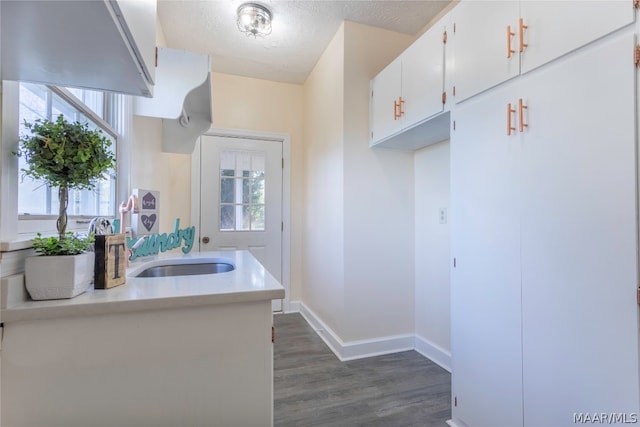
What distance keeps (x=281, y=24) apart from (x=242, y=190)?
1.72 m

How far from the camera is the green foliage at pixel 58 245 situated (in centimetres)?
79

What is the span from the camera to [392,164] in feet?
8.34

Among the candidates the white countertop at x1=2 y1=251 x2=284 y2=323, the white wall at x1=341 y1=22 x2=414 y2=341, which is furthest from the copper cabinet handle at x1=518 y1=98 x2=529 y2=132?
the white wall at x1=341 y1=22 x2=414 y2=341

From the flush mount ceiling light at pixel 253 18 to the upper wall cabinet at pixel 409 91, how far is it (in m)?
0.97

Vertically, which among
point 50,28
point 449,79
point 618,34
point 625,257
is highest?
point 449,79

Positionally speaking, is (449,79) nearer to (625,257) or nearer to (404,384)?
(625,257)

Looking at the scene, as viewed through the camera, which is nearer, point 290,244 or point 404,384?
point 404,384

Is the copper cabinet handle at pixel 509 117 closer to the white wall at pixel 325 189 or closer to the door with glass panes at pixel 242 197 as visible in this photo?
the white wall at pixel 325 189

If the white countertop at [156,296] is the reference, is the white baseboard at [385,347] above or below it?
below

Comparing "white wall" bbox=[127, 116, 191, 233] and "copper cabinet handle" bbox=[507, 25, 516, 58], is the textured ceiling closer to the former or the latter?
"white wall" bbox=[127, 116, 191, 233]

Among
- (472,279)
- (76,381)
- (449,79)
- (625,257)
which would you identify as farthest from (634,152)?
(76,381)

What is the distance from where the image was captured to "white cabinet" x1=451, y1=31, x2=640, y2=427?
0.95 m

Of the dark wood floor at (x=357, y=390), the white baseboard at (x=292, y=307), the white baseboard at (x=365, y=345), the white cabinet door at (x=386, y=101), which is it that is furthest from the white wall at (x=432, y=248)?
the white baseboard at (x=292, y=307)

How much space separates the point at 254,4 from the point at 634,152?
2.34 m
